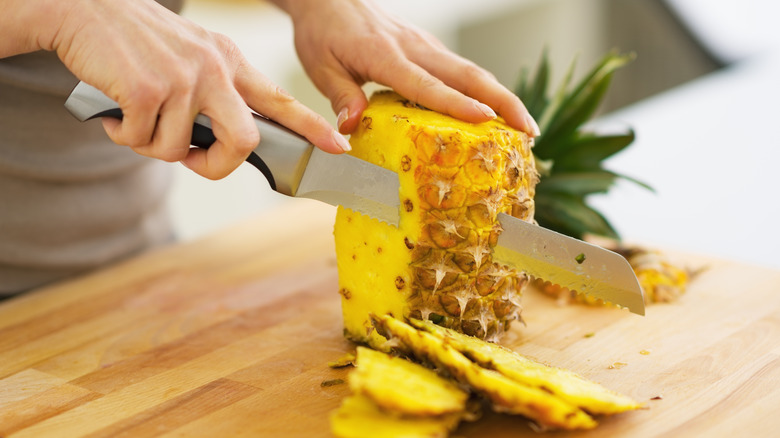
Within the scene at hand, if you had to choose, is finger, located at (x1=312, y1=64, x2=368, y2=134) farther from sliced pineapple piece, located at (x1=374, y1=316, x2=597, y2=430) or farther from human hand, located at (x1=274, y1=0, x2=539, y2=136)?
sliced pineapple piece, located at (x1=374, y1=316, x2=597, y2=430)

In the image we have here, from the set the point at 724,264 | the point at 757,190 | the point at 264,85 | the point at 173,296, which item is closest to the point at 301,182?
the point at 264,85

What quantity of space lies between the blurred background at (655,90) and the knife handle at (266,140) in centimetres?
66

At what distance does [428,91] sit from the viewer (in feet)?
4.36

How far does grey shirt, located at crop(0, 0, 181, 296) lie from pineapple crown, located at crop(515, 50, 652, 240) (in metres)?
0.91

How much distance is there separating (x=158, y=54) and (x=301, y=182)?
0.30 metres

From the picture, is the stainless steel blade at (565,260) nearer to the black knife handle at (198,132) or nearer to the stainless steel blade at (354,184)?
the stainless steel blade at (354,184)

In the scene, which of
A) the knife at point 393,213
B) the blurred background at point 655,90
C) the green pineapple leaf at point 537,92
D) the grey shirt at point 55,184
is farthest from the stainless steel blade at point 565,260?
the grey shirt at point 55,184

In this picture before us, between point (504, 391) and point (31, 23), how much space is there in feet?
3.05

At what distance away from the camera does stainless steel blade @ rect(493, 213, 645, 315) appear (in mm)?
1229

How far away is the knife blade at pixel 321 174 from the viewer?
120 centimetres

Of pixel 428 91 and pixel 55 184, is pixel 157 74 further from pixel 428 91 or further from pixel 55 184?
pixel 55 184

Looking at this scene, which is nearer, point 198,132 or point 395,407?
point 395,407

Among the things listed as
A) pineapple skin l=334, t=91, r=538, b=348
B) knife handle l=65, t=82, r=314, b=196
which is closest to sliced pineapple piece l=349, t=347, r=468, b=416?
pineapple skin l=334, t=91, r=538, b=348

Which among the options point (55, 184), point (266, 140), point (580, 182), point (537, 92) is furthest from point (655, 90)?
point (266, 140)
